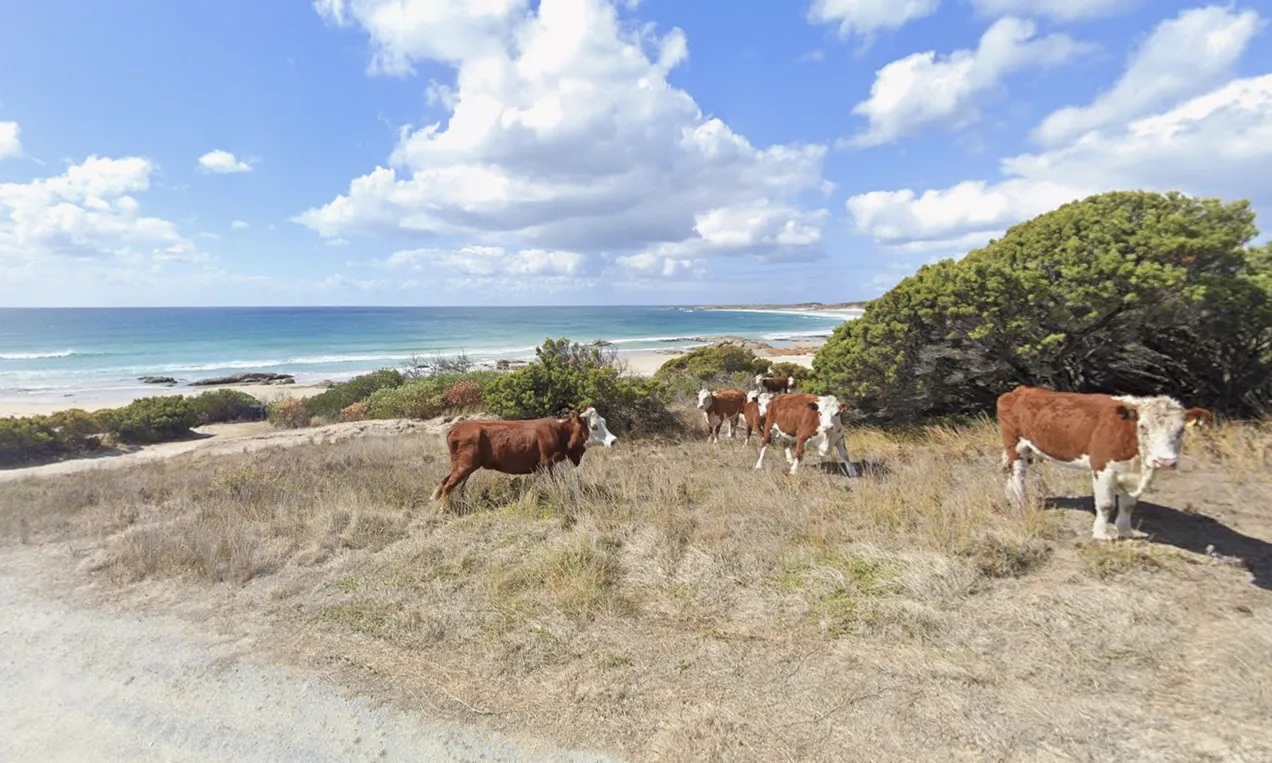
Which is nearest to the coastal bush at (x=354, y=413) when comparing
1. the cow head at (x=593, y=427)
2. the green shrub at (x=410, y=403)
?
the green shrub at (x=410, y=403)

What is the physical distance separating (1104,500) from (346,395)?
2343 cm

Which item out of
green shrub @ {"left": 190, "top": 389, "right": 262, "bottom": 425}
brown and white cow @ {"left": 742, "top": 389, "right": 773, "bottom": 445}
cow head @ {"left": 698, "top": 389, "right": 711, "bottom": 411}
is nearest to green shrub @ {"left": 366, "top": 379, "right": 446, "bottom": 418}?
green shrub @ {"left": 190, "top": 389, "right": 262, "bottom": 425}

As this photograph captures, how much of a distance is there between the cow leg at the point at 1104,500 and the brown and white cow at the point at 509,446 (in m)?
5.22

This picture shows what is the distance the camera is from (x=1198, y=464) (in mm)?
7172

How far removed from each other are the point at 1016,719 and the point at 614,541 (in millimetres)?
3651

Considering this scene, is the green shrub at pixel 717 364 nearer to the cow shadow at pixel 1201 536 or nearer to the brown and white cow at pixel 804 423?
the brown and white cow at pixel 804 423

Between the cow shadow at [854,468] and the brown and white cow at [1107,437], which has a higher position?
the brown and white cow at [1107,437]

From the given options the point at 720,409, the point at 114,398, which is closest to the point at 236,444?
the point at 720,409

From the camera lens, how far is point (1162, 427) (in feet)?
15.1

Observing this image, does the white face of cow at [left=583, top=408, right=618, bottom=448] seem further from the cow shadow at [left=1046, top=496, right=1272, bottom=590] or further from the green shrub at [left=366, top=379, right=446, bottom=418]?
the green shrub at [left=366, top=379, right=446, bottom=418]

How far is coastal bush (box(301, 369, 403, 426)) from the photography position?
21.3 meters

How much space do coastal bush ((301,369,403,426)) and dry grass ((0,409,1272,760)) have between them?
13548 millimetres

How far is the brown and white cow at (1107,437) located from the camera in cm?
460

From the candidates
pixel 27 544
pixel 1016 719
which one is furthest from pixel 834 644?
pixel 27 544
